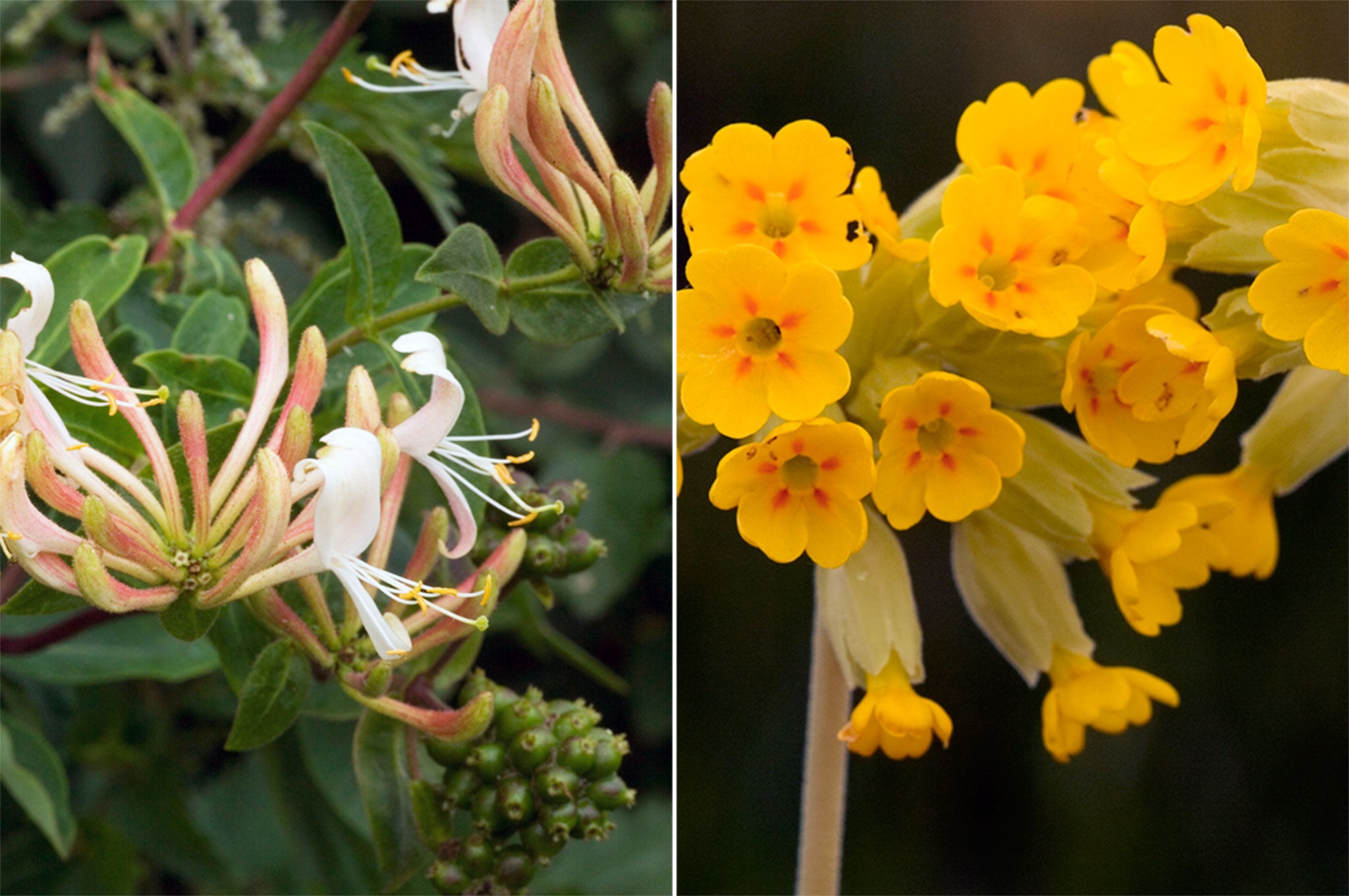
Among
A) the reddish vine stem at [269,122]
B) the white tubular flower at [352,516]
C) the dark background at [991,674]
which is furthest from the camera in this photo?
the dark background at [991,674]

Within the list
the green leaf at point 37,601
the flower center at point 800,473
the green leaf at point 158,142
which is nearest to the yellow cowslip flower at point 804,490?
the flower center at point 800,473

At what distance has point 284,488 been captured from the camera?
13.9 inches

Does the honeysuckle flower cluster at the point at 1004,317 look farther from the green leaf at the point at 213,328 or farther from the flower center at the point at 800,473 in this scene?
the green leaf at the point at 213,328

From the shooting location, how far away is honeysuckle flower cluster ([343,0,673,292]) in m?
0.41

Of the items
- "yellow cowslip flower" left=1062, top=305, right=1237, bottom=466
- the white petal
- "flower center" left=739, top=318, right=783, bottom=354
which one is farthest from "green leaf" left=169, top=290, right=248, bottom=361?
"yellow cowslip flower" left=1062, top=305, right=1237, bottom=466

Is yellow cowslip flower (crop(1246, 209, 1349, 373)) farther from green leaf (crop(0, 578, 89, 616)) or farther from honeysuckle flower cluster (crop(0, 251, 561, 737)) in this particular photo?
green leaf (crop(0, 578, 89, 616))

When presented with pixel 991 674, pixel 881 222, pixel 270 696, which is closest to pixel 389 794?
pixel 270 696

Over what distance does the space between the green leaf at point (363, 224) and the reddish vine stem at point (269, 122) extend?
97 millimetres

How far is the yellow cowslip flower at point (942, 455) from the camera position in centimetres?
43

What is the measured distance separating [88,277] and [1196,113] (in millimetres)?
433

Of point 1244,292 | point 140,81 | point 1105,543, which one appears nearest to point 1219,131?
point 1244,292

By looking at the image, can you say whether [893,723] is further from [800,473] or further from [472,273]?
[472,273]

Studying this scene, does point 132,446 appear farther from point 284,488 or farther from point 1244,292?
point 1244,292

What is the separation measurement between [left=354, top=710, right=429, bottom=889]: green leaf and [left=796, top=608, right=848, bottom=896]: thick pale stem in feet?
0.49
